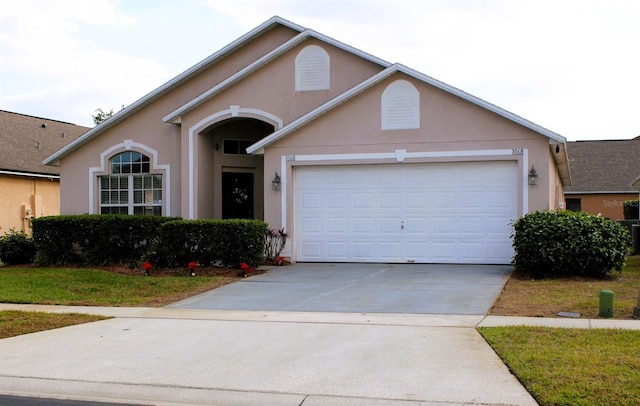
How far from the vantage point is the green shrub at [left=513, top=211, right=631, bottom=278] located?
44.9 feet

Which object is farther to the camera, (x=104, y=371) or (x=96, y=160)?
(x=96, y=160)

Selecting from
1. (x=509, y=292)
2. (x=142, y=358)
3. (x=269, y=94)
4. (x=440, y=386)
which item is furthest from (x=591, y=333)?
(x=269, y=94)

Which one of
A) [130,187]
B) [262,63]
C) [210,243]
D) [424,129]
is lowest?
[210,243]

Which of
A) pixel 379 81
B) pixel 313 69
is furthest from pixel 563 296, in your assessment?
pixel 313 69

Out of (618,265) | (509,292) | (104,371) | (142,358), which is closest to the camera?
(104,371)

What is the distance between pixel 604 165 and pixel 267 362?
33.8 m

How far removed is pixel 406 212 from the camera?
55.8 ft

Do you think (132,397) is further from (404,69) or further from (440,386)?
(404,69)

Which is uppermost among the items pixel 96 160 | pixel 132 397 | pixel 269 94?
pixel 269 94

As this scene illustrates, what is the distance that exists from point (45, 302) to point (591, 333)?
9.35 metres

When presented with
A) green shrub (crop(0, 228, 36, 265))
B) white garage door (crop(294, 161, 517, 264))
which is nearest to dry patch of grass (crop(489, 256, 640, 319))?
white garage door (crop(294, 161, 517, 264))

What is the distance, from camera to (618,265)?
45.6ft

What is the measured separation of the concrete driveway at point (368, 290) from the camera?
36.6ft

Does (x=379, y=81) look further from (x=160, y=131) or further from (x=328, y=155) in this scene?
(x=160, y=131)
